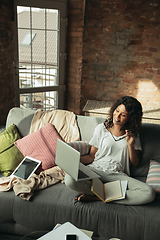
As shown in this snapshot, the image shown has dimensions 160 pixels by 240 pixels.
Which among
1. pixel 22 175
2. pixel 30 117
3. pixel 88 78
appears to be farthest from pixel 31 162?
pixel 88 78

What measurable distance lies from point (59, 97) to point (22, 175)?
2.47 metres

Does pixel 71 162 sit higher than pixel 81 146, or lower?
higher

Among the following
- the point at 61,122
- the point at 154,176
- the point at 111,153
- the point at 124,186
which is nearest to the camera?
the point at 124,186

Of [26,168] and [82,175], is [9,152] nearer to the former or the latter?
[26,168]

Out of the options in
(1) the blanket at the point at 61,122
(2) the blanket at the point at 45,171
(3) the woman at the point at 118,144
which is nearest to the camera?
(2) the blanket at the point at 45,171

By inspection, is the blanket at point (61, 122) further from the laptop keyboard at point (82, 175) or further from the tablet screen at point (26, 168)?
the laptop keyboard at point (82, 175)

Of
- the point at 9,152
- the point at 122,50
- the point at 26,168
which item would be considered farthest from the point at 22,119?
the point at 122,50

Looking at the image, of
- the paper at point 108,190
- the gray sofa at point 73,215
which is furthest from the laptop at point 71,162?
the gray sofa at point 73,215

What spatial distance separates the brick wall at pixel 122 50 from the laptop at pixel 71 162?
2.95 m

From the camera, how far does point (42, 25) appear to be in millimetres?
3885

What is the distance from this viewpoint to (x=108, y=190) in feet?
6.35

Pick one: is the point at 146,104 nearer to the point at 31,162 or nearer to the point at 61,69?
the point at 61,69

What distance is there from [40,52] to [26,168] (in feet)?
7.87

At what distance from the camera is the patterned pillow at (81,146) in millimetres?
2316
